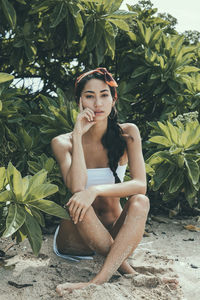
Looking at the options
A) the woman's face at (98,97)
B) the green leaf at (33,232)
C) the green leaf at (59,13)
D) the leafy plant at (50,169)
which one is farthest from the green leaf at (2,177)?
the green leaf at (59,13)

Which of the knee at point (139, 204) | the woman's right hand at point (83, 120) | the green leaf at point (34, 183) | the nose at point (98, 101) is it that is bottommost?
the knee at point (139, 204)

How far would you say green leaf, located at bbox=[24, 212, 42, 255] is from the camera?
223cm

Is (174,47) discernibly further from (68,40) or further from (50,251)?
(50,251)

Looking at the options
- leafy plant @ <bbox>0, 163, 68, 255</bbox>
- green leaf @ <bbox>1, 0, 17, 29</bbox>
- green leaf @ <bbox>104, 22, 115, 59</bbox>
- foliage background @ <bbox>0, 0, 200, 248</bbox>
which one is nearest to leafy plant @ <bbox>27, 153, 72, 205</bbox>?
foliage background @ <bbox>0, 0, 200, 248</bbox>

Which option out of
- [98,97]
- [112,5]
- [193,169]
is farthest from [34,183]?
[112,5]

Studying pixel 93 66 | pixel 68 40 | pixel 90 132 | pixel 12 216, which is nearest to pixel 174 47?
pixel 93 66

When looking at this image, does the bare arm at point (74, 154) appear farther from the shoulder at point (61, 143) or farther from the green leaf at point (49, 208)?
the green leaf at point (49, 208)

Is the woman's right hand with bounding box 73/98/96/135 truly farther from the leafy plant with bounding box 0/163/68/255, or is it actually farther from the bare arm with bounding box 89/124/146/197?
the leafy plant with bounding box 0/163/68/255

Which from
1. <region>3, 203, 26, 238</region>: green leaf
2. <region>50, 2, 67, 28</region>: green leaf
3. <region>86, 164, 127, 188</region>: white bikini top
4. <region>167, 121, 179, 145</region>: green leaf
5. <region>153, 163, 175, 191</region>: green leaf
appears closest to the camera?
<region>3, 203, 26, 238</region>: green leaf

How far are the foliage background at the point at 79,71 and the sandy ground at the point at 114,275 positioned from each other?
448 millimetres

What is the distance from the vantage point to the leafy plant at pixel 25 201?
2.13 metres

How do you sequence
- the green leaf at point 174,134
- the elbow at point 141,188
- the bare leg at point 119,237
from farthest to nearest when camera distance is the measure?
the green leaf at point 174,134 → the elbow at point 141,188 → the bare leg at point 119,237

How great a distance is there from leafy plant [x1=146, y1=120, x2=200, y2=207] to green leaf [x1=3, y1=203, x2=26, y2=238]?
4.48 feet

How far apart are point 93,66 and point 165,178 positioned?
1281mm
